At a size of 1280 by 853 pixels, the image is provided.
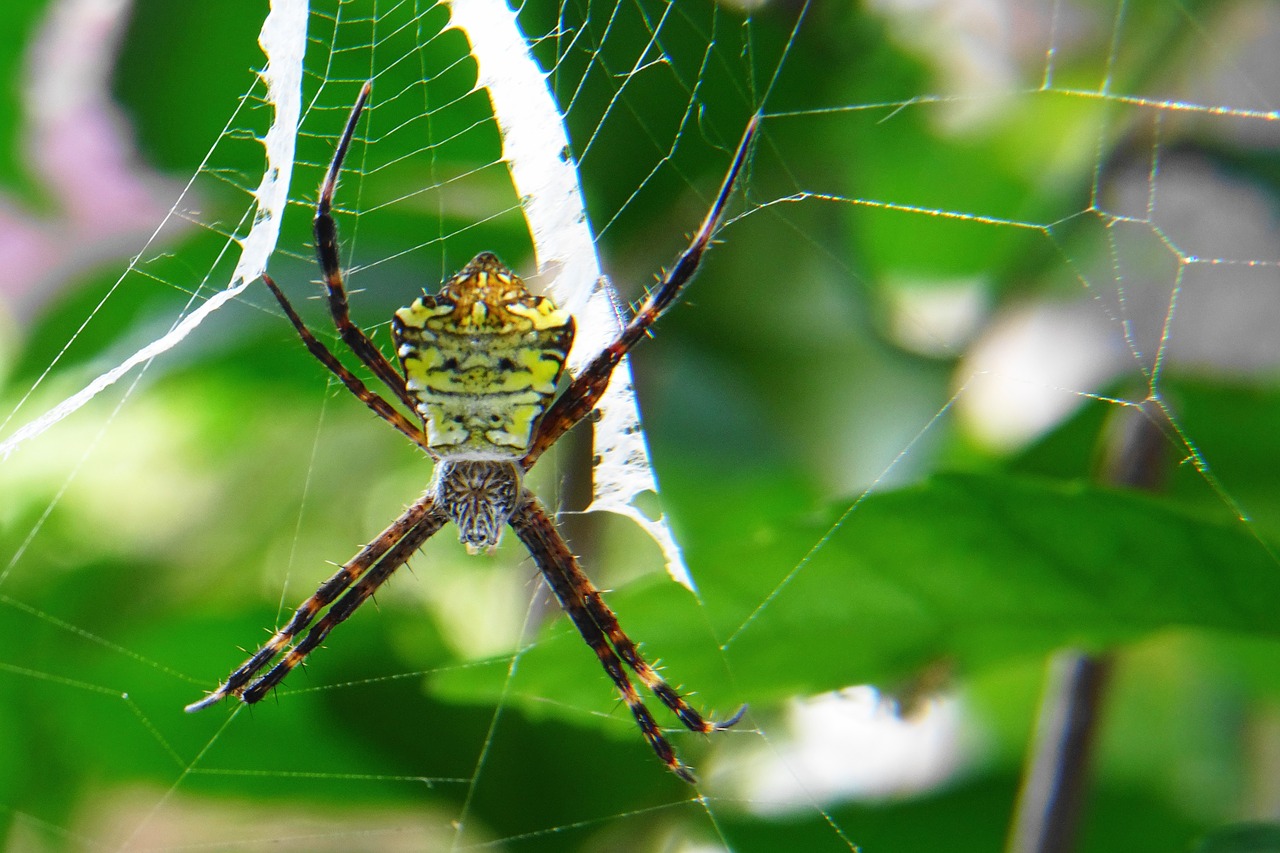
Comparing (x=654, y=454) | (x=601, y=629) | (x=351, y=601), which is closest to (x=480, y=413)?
(x=601, y=629)

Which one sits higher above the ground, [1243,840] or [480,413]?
[480,413]

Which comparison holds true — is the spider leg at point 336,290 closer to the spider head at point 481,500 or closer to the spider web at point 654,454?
the spider web at point 654,454

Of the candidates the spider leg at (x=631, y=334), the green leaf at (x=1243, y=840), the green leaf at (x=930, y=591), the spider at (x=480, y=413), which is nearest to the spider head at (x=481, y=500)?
the spider at (x=480, y=413)

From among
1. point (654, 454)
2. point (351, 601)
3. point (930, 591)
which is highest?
point (930, 591)

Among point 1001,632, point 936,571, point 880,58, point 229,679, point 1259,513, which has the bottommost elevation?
point 229,679

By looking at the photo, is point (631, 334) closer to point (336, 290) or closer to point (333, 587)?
point (336, 290)

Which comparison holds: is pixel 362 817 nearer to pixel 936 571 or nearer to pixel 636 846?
pixel 636 846

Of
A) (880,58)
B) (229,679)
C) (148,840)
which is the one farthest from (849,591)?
(148,840)
